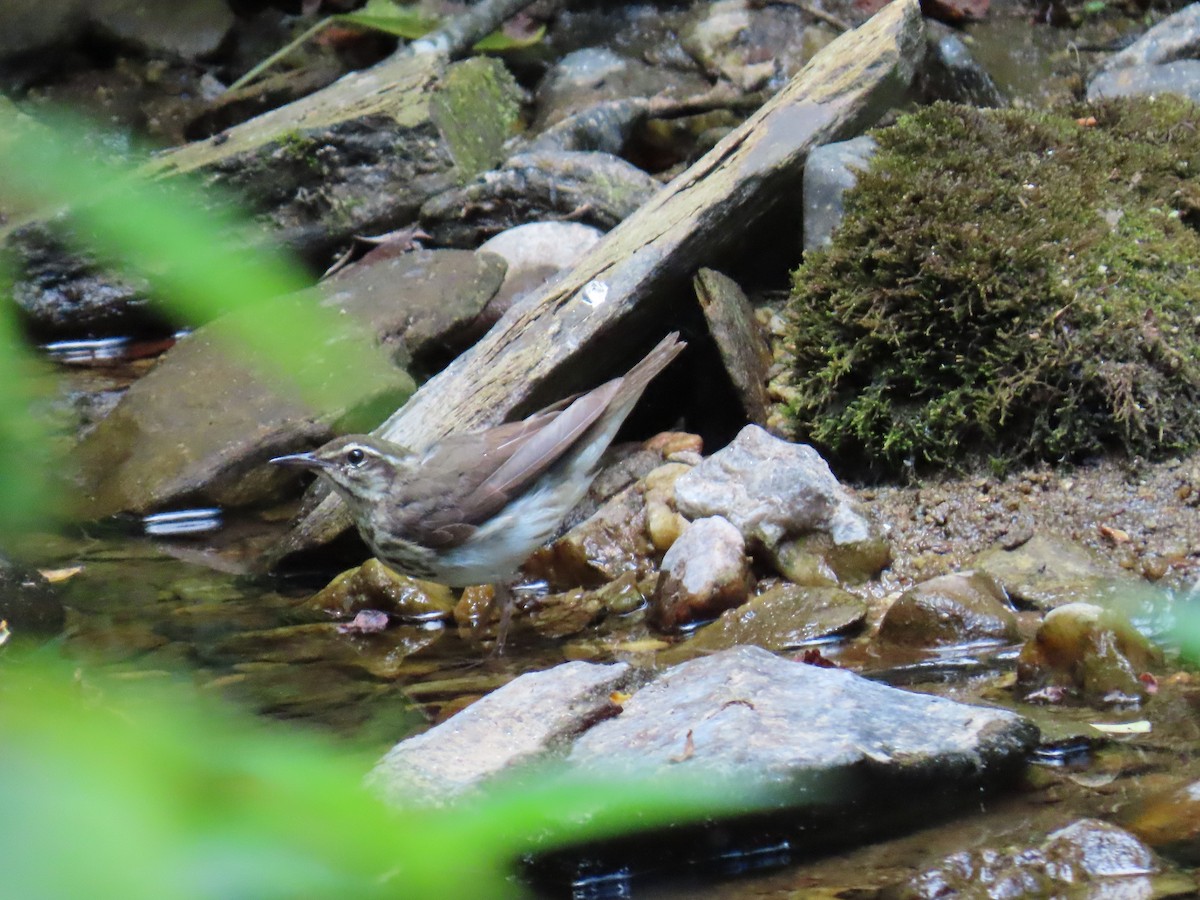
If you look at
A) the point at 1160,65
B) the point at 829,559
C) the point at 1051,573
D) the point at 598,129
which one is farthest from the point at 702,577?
the point at 598,129

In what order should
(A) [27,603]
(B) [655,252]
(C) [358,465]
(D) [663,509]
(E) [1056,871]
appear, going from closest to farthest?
1. (E) [1056,871]
2. (A) [27,603]
3. (C) [358,465]
4. (D) [663,509]
5. (B) [655,252]

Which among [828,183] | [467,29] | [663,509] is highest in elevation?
[467,29]

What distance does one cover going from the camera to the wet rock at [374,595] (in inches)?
212

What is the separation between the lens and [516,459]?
4.95 metres

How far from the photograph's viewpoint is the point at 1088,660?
12.2 feet

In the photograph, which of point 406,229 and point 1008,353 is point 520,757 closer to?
point 1008,353

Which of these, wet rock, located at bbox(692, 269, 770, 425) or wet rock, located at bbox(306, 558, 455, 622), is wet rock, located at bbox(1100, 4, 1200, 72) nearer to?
wet rock, located at bbox(692, 269, 770, 425)

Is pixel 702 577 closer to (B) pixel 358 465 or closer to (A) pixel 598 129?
(B) pixel 358 465

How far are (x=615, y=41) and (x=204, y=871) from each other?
37.6 ft

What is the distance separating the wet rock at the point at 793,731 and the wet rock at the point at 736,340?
2.43 m

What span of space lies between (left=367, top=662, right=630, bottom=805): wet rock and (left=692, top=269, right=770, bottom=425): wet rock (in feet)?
7.74

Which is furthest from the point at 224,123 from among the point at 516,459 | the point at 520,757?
the point at 520,757

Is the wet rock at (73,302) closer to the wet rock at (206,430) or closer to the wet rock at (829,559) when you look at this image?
the wet rock at (206,430)

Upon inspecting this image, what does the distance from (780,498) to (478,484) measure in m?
1.18
